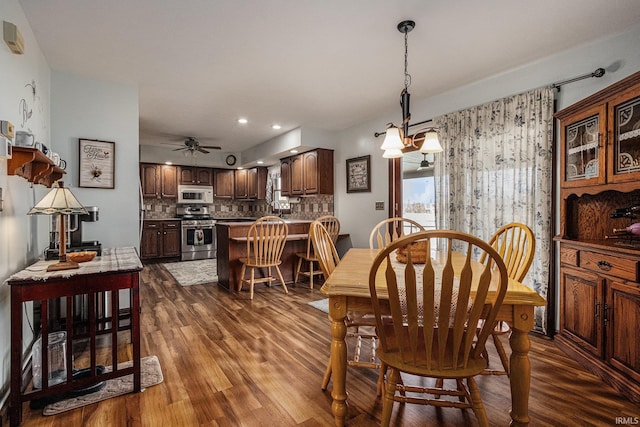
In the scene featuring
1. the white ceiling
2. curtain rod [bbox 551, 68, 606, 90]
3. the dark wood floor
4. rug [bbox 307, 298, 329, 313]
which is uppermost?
the white ceiling

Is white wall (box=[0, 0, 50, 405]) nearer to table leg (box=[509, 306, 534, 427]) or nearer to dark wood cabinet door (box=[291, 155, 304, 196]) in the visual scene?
table leg (box=[509, 306, 534, 427])

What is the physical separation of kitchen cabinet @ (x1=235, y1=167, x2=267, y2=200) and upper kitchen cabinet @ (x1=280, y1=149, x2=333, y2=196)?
2.00m

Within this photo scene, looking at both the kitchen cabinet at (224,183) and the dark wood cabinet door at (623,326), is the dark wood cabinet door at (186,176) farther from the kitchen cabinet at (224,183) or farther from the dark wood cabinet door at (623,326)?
the dark wood cabinet door at (623,326)

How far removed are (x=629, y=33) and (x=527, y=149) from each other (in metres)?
0.99

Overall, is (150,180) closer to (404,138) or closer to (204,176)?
(204,176)

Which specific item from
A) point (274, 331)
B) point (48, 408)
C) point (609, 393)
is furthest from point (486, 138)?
point (48, 408)

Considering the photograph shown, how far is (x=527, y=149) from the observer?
2.84 meters

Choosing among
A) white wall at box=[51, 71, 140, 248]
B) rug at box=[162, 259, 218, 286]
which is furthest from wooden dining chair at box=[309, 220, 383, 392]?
rug at box=[162, 259, 218, 286]

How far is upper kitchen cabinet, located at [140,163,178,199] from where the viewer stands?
6.54m

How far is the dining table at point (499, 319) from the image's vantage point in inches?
52.9

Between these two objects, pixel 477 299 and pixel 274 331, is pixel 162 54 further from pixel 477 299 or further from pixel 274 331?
pixel 477 299

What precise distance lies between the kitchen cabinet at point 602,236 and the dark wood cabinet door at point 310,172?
11.0 feet

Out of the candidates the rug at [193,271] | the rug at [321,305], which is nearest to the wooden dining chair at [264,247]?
the rug at [321,305]

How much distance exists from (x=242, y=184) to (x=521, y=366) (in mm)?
6975
